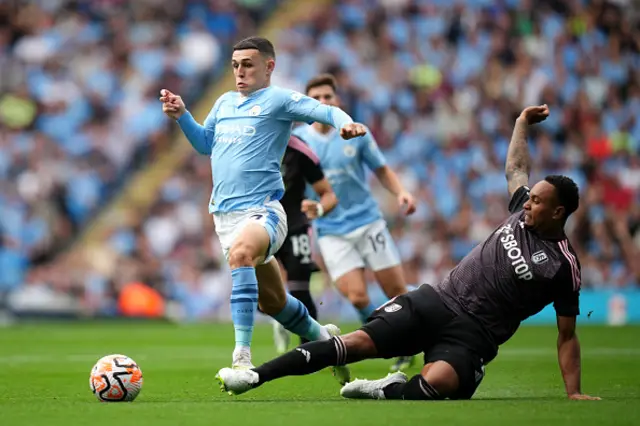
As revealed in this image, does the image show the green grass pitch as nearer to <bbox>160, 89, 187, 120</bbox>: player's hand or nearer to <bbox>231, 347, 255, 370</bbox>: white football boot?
<bbox>231, 347, 255, 370</bbox>: white football boot

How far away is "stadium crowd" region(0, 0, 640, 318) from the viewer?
65.6 ft

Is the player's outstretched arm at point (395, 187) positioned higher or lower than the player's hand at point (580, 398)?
higher

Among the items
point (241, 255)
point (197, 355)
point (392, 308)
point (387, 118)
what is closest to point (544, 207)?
point (392, 308)

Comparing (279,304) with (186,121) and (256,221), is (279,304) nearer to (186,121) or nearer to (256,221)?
(256,221)

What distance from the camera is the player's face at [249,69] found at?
320 inches

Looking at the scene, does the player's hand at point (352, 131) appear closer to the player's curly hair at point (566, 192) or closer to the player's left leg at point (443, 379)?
the player's curly hair at point (566, 192)

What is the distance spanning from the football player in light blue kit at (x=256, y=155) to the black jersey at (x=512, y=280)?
1.27 metres

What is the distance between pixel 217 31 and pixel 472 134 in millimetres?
6315

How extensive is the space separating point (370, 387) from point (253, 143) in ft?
6.35

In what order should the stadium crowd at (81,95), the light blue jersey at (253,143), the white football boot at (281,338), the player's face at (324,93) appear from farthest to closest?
the stadium crowd at (81,95)
the white football boot at (281,338)
the player's face at (324,93)
the light blue jersey at (253,143)

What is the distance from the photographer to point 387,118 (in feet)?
70.0

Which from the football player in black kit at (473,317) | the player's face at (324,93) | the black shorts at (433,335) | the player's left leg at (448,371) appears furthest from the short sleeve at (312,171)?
the player's left leg at (448,371)

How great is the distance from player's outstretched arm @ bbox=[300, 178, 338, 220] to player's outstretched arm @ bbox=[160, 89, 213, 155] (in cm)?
129

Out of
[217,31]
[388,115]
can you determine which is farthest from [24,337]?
[217,31]
